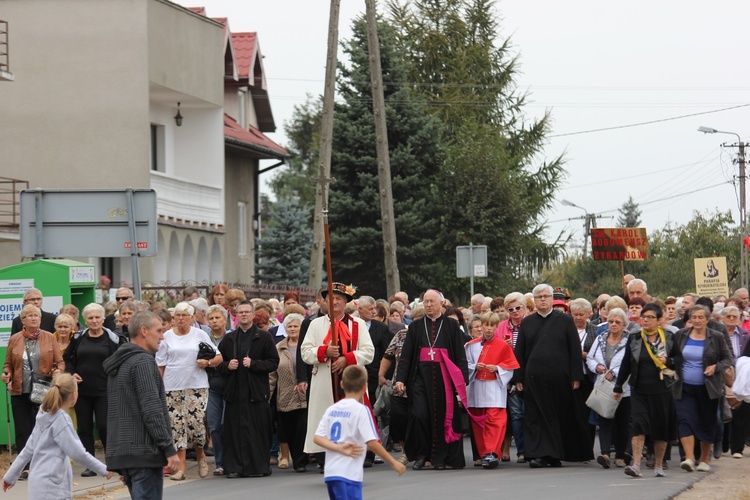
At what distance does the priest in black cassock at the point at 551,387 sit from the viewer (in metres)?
15.9

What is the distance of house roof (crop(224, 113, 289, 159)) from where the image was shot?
134 feet

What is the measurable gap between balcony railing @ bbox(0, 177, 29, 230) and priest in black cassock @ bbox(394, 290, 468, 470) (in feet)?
51.8

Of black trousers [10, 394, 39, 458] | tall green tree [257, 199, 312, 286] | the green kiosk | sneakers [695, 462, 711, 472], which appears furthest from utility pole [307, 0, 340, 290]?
tall green tree [257, 199, 312, 286]

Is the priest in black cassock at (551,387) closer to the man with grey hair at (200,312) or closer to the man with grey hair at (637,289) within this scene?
the man with grey hair at (637,289)

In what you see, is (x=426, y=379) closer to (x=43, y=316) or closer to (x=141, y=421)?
(x=43, y=316)

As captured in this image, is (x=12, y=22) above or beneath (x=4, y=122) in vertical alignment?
above

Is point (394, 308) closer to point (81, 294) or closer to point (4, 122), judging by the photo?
point (81, 294)

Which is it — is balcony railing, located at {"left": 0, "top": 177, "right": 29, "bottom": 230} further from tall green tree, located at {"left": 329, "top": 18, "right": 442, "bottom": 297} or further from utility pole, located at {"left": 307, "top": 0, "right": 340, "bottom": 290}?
tall green tree, located at {"left": 329, "top": 18, "right": 442, "bottom": 297}

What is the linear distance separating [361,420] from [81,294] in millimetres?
9368

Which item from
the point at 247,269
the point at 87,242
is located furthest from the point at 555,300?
the point at 247,269

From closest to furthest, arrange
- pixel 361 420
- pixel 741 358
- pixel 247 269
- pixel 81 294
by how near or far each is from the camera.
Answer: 1. pixel 361 420
2. pixel 741 358
3. pixel 81 294
4. pixel 247 269

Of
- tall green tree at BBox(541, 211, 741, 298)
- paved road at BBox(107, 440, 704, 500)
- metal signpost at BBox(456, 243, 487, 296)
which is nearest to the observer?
paved road at BBox(107, 440, 704, 500)

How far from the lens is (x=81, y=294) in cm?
1828

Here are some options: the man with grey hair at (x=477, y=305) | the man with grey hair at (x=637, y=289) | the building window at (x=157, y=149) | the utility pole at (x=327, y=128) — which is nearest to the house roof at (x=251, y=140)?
the building window at (x=157, y=149)
